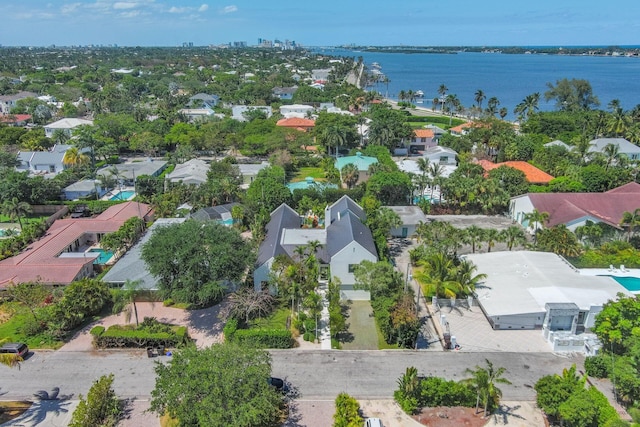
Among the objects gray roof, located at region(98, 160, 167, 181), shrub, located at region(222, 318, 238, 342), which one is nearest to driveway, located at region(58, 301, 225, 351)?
shrub, located at region(222, 318, 238, 342)

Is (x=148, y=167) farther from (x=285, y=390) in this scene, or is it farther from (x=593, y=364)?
(x=593, y=364)

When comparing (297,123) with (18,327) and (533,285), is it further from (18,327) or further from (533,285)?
(18,327)

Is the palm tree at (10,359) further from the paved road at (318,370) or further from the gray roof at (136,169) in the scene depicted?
the gray roof at (136,169)

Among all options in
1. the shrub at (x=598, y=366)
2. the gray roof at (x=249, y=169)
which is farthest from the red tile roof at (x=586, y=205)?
the gray roof at (x=249, y=169)

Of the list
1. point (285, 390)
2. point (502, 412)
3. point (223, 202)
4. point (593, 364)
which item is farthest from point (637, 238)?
point (223, 202)

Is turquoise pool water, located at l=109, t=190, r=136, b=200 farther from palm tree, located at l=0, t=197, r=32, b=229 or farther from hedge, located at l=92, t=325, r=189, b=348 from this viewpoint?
hedge, located at l=92, t=325, r=189, b=348

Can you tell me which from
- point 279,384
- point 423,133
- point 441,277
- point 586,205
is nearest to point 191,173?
point 441,277

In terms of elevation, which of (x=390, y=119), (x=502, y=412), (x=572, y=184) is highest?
(x=390, y=119)
